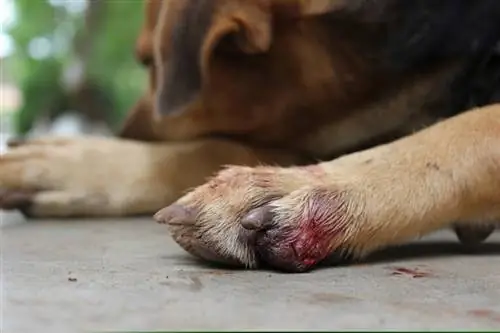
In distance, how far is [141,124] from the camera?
1.92 meters

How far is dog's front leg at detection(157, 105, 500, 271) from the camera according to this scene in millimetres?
1042

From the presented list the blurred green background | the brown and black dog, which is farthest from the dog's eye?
the blurred green background

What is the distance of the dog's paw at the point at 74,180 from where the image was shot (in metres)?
1.67

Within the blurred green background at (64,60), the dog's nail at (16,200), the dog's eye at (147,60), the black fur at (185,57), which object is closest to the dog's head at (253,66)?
the black fur at (185,57)

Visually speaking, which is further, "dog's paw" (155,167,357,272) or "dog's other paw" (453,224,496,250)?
"dog's other paw" (453,224,496,250)

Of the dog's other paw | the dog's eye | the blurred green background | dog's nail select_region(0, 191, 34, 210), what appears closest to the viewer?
the dog's other paw

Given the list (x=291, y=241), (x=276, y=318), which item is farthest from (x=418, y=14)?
(x=276, y=318)

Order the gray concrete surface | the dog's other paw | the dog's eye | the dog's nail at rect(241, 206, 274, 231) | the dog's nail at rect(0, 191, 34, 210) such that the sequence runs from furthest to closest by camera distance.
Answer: the dog's eye, the dog's nail at rect(0, 191, 34, 210), the dog's other paw, the dog's nail at rect(241, 206, 274, 231), the gray concrete surface

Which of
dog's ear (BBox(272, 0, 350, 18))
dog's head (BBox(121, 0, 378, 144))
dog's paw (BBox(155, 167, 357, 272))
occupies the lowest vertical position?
dog's paw (BBox(155, 167, 357, 272))

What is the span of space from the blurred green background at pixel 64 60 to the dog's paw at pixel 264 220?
2.99 m

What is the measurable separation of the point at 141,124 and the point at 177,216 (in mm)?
876

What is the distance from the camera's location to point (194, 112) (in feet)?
5.56

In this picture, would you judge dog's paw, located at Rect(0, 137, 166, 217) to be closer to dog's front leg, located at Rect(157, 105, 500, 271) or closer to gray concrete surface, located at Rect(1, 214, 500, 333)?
gray concrete surface, located at Rect(1, 214, 500, 333)

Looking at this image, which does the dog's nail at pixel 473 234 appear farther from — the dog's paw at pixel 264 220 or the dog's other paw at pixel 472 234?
the dog's paw at pixel 264 220
